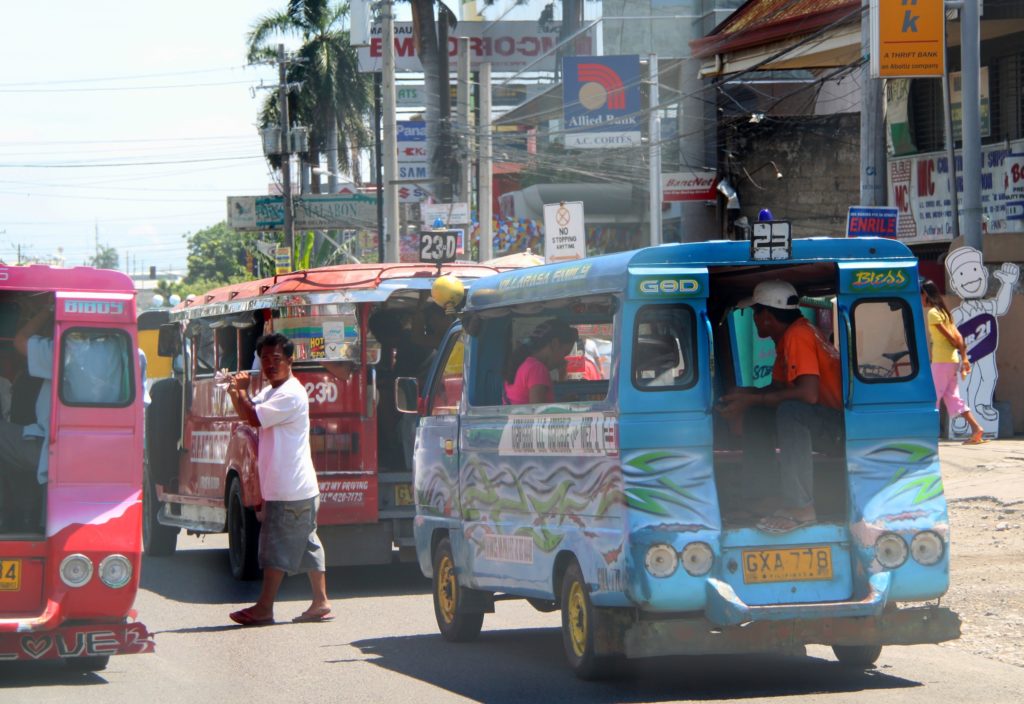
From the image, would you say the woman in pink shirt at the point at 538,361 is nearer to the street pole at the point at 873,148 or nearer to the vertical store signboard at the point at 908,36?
the street pole at the point at 873,148

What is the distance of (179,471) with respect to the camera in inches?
625

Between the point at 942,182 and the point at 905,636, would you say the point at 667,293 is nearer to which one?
the point at 905,636

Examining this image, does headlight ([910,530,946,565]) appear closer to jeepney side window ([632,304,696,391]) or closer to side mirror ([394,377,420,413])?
jeepney side window ([632,304,696,391])

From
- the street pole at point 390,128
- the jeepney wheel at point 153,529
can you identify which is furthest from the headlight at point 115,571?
the street pole at point 390,128

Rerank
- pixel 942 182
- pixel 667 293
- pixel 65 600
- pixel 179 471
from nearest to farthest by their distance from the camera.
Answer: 1. pixel 667 293
2. pixel 65 600
3. pixel 179 471
4. pixel 942 182

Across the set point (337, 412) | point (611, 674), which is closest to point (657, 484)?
point (611, 674)

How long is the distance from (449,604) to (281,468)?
143cm

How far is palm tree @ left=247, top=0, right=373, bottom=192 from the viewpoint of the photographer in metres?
65.4

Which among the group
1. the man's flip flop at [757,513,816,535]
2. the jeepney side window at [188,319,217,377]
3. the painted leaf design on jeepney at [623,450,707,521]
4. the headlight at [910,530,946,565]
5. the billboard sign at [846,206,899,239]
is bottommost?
the headlight at [910,530,946,565]

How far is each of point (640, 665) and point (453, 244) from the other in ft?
24.6

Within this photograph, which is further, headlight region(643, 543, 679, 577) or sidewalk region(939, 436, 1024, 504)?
sidewalk region(939, 436, 1024, 504)

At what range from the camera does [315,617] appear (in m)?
11.5

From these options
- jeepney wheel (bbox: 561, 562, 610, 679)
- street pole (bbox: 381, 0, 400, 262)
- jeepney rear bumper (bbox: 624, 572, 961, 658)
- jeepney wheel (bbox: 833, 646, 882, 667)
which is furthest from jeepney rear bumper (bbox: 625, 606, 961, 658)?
street pole (bbox: 381, 0, 400, 262)

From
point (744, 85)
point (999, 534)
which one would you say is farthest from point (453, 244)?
point (744, 85)
